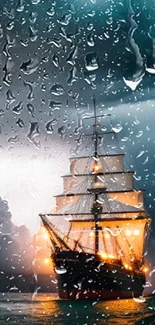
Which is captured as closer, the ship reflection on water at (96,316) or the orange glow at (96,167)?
the ship reflection on water at (96,316)

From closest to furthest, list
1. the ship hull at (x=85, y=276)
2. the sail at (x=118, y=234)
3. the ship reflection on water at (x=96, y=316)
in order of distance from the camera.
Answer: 1. the ship reflection on water at (x=96, y=316)
2. the ship hull at (x=85, y=276)
3. the sail at (x=118, y=234)

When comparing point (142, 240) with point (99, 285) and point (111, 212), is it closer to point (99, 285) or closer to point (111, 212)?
point (111, 212)

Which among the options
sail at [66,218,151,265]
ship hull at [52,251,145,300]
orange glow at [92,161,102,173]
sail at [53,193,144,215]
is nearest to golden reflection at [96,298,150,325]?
ship hull at [52,251,145,300]

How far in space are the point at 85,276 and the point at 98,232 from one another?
16963 mm

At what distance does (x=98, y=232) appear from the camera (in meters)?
65.8

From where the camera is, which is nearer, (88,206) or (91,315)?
(91,315)

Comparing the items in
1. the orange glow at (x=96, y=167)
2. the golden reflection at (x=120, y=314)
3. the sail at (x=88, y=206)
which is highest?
the orange glow at (x=96, y=167)

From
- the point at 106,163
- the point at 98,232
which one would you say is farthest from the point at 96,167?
the point at 98,232

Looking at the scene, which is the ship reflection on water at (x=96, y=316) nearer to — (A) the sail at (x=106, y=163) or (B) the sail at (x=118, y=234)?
(B) the sail at (x=118, y=234)

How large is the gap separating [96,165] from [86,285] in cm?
4195

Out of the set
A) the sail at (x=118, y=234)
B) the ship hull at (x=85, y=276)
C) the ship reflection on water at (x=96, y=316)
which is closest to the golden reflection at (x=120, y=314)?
the ship reflection on water at (x=96, y=316)

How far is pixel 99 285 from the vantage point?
49.9m

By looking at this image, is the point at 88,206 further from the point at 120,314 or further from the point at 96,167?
the point at 120,314

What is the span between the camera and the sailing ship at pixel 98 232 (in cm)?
4978
